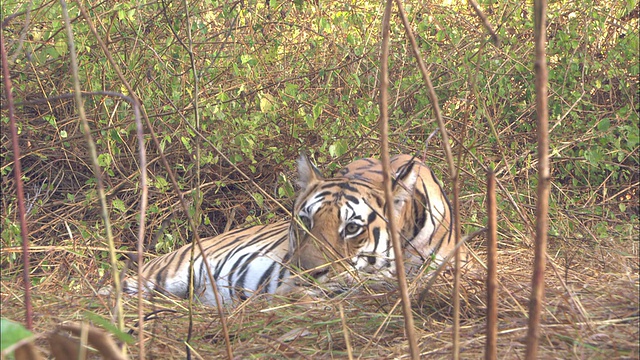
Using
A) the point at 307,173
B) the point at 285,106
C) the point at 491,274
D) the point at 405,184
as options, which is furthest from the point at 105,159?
the point at 491,274

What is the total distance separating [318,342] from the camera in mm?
2188

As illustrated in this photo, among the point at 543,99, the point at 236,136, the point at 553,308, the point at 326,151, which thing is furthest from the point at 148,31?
the point at 543,99

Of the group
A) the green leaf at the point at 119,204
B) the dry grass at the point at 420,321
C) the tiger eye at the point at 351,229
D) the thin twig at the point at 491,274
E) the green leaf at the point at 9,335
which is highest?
the green leaf at the point at 9,335

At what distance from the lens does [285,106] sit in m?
4.86

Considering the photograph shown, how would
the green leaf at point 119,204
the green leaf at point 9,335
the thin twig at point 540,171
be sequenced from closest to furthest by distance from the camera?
the green leaf at point 9,335
the thin twig at point 540,171
the green leaf at point 119,204

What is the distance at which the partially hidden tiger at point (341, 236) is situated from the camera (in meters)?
3.16

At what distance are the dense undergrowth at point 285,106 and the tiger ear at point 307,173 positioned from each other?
0.56 meters

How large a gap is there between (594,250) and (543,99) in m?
2.02

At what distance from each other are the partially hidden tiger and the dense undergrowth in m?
0.51

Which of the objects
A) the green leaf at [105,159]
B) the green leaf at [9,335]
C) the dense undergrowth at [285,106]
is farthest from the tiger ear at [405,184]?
the green leaf at [9,335]

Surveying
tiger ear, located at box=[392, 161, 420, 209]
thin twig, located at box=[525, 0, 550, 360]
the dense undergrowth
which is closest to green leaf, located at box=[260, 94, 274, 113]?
the dense undergrowth

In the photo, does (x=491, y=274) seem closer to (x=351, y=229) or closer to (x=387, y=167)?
(x=387, y=167)

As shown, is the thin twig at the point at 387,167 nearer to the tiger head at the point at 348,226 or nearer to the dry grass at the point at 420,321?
the dry grass at the point at 420,321

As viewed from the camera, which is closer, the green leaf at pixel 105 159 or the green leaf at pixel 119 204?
the green leaf at pixel 105 159
